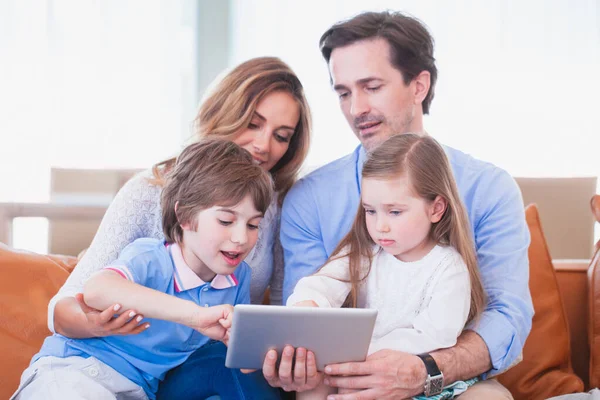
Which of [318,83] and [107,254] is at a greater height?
[318,83]

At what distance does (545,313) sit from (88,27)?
3.28 meters

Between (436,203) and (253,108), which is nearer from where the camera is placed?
(436,203)

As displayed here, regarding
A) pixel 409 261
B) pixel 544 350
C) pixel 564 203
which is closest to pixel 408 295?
pixel 409 261

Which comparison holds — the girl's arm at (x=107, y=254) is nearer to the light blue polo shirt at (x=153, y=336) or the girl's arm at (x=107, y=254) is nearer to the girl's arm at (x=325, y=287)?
the light blue polo shirt at (x=153, y=336)

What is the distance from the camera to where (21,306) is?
5.80 feet

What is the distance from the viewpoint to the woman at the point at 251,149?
1757 millimetres

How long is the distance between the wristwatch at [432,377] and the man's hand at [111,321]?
0.62 meters

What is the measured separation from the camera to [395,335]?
5.19 ft

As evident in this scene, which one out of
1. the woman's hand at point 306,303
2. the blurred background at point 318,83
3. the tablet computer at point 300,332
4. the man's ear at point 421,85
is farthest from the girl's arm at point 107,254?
the blurred background at point 318,83

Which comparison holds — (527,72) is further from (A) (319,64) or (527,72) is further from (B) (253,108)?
(B) (253,108)

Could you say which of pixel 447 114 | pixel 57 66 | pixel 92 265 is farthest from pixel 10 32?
pixel 92 265

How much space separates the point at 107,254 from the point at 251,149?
0.47 m

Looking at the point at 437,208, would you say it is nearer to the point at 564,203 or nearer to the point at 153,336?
the point at 153,336

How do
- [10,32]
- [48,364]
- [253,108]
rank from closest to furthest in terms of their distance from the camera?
[48,364]
[253,108]
[10,32]
